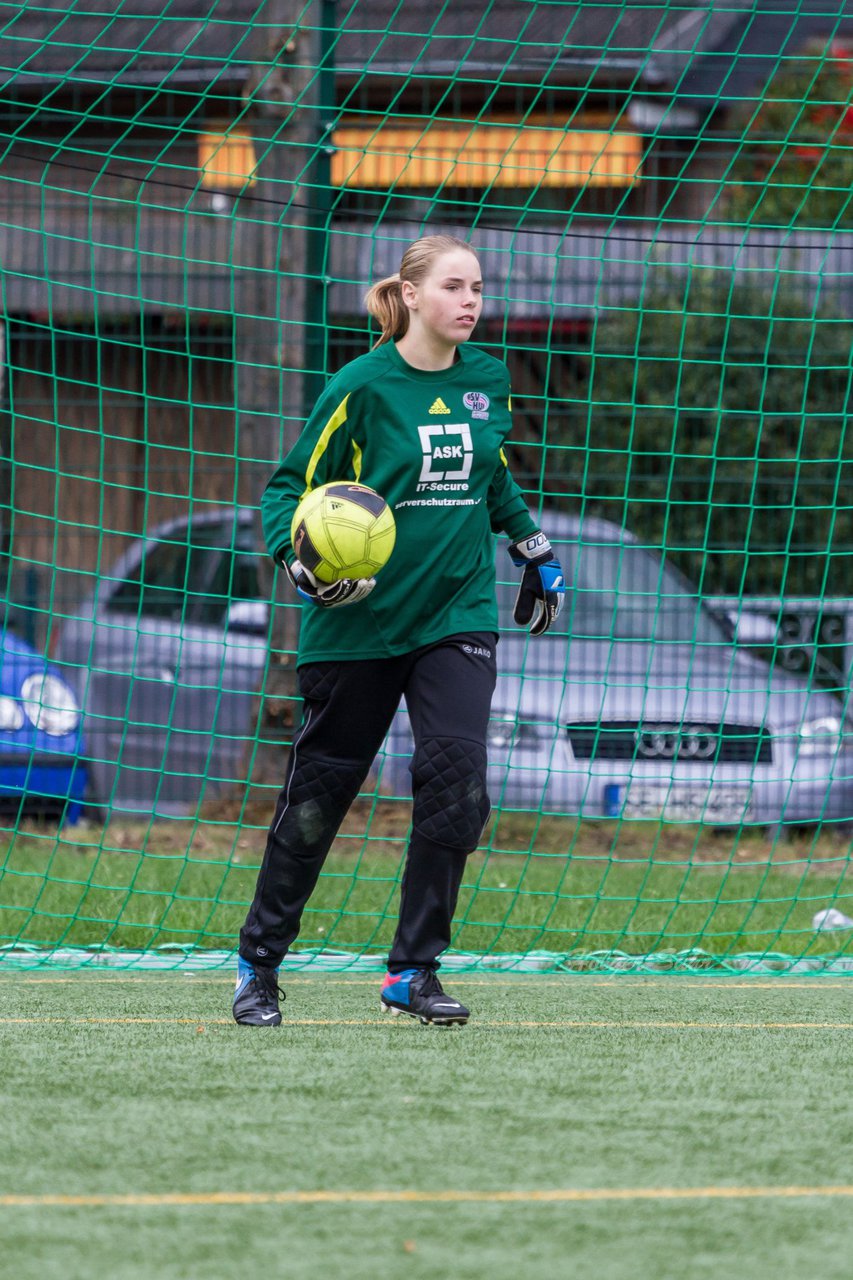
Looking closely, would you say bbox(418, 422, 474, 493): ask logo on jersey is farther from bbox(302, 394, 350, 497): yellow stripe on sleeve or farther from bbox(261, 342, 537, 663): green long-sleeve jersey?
bbox(302, 394, 350, 497): yellow stripe on sleeve

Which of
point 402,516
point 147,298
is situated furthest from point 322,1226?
point 147,298

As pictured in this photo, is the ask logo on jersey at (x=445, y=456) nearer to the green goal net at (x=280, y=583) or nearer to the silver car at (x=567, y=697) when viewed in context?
the green goal net at (x=280, y=583)

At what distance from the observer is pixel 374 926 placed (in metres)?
6.35

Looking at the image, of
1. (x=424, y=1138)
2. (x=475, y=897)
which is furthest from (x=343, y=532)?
A: (x=475, y=897)

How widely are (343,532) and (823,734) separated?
152 inches

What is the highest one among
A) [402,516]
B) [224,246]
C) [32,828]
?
[224,246]

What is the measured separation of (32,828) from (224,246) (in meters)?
2.69

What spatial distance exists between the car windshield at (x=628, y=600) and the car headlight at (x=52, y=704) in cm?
187

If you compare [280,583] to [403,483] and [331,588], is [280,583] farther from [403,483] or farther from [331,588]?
[331,588]

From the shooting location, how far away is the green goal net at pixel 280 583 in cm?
671

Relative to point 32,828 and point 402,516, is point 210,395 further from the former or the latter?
point 402,516

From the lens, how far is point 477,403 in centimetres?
442

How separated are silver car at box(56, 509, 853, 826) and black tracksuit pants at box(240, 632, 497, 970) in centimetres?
297

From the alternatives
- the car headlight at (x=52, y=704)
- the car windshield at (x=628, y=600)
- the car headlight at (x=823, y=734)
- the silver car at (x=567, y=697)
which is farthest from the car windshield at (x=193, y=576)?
the car headlight at (x=823, y=734)
